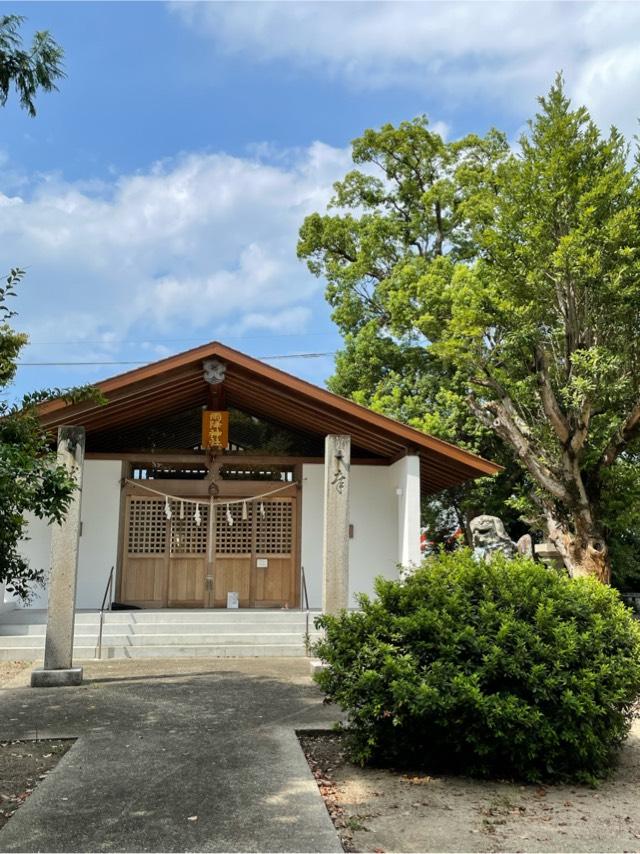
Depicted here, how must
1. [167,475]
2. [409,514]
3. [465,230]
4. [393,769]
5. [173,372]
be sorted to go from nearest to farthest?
[393,769]
[173,372]
[409,514]
[167,475]
[465,230]

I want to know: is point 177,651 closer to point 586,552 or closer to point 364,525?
point 364,525

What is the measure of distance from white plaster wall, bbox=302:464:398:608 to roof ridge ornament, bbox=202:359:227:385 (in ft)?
9.89

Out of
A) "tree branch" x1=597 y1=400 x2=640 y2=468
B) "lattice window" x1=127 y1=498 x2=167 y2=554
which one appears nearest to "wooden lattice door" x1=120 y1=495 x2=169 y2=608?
"lattice window" x1=127 y1=498 x2=167 y2=554

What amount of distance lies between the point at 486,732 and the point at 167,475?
9666mm

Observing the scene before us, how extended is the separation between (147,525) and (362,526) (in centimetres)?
403

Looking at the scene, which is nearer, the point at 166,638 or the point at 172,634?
the point at 166,638

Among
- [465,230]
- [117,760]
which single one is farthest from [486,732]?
[465,230]

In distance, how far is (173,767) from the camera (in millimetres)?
4836

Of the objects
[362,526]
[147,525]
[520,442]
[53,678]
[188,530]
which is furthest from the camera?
[520,442]

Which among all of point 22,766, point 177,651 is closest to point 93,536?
point 177,651

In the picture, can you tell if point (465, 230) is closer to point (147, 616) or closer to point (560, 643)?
point (147, 616)

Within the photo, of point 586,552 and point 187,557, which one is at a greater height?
point 586,552

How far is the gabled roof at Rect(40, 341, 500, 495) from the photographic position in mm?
11008

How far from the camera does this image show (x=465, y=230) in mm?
22656
